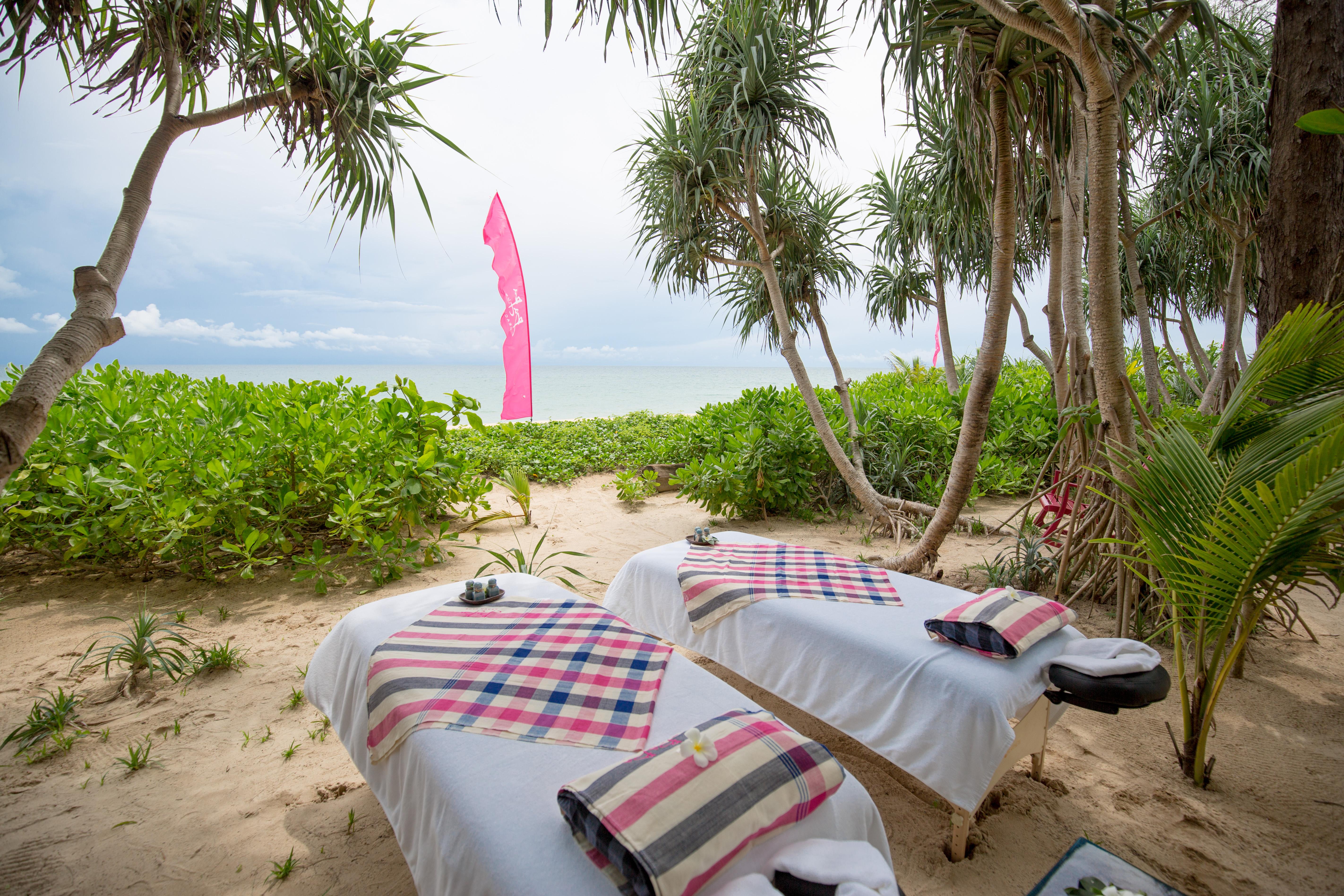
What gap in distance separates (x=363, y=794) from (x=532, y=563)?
5.72 ft

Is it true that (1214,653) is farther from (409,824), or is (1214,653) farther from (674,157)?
(674,157)

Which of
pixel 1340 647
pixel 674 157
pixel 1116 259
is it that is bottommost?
pixel 1340 647

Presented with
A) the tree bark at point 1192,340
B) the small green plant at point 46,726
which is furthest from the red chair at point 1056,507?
the tree bark at point 1192,340

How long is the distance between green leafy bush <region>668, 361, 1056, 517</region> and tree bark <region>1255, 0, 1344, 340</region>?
8.92 feet

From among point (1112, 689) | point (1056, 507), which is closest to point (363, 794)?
point (1112, 689)

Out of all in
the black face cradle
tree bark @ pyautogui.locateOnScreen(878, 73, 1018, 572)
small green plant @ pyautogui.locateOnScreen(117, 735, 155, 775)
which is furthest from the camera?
tree bark @ pyautogui.locateOnScreen(878, 73, 1018, 572)

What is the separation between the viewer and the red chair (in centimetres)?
298

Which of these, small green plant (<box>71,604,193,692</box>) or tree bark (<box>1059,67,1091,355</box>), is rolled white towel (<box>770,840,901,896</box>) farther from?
tree bark (<box>1059,67,1091,355</box>)

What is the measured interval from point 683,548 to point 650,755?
1.51 meters

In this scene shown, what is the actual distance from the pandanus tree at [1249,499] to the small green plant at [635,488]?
12.8ft

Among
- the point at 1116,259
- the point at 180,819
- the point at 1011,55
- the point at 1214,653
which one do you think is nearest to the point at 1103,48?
the point at 1011,55

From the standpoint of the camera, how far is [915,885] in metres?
1.33

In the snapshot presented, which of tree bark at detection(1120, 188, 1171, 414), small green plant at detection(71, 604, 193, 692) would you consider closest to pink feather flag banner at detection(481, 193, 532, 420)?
small green plant at detection(71, 604, 193, 692)

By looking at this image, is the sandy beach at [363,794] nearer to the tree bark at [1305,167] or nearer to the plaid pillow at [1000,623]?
the plaid pillow at [1000,623]
